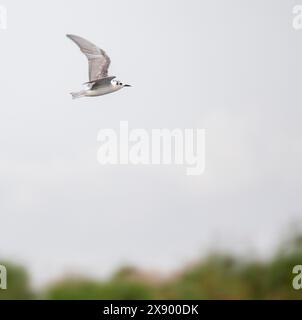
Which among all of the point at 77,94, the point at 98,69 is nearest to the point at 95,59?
the point at 98,69

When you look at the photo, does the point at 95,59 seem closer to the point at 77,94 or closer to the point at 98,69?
the point at 98,69

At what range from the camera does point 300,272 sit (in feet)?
49.3

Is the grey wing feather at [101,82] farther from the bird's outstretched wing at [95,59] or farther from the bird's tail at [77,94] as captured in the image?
the bird's outstretched wing at [95,59]

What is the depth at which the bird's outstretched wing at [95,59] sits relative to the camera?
48.6 feet

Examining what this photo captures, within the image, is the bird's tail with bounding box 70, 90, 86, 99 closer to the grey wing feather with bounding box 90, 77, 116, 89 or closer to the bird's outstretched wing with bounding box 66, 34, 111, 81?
the grey wing feather with bounding box 90, 77, 116, 89

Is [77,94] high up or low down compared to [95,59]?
down

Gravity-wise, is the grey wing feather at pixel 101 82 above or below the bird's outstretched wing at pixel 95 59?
below

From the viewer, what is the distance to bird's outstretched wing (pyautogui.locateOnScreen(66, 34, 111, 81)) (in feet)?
48.6

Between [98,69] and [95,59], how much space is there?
0.12 m

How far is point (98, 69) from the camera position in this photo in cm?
1484

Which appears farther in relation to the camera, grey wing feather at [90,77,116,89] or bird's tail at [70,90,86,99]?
grey wing feather at [90,77,116,89]
